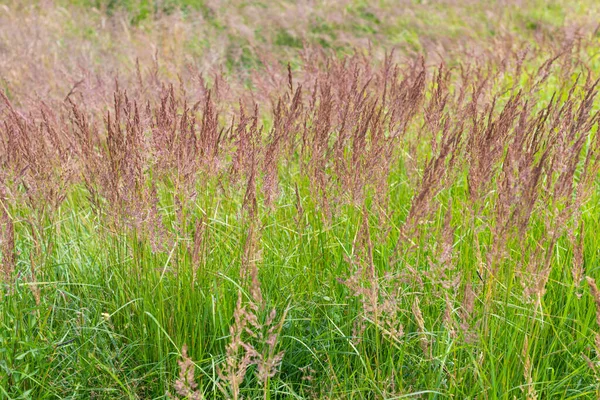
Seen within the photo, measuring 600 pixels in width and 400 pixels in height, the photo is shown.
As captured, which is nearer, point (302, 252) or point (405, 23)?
point (302, 252)

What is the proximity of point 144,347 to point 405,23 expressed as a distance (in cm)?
736

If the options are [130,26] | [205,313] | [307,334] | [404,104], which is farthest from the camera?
[130,26]

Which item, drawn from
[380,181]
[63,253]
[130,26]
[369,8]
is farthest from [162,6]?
[380,181]

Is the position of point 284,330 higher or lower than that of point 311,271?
lower

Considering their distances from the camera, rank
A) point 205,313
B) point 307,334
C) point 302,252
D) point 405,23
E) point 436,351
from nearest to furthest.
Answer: point 436,351 → point 205,313 → point 307,334 → point 302,252 → point 405,23

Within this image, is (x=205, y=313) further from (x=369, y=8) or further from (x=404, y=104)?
(x=369, y=8)

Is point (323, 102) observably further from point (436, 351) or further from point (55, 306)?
point (55, 306)

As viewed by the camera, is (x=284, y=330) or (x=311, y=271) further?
(x=311, y=271)

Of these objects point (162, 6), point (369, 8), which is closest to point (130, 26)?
point (162, 6)

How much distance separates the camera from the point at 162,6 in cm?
912

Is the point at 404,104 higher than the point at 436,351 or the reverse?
higher

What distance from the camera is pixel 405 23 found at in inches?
354

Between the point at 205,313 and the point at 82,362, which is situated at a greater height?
the point at 205,313

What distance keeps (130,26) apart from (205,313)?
664 cm
